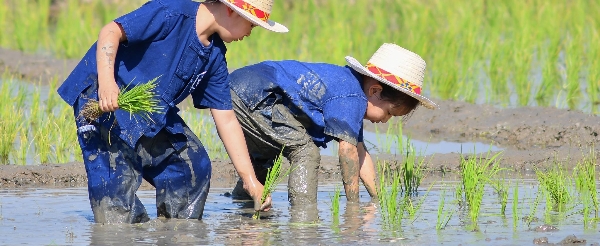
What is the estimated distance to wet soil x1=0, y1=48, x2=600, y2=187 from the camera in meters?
5.62

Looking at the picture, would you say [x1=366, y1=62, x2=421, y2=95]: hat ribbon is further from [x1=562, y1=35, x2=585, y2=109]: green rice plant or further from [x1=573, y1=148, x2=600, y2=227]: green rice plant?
[x1=562, y1=35, x2=585, y2=109]: green rice plant

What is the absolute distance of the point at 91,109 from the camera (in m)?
3.79

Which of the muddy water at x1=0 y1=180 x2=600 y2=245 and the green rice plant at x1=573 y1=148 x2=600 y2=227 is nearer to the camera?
the muddy water at x1=0 y1=180 x2=600 y2=245

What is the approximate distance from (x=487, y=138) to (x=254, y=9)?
3.76 metres

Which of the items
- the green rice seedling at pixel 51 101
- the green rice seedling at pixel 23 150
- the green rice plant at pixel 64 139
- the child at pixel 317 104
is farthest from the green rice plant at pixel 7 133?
the child at pixel 317 104

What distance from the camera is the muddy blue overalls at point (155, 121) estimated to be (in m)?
3.87

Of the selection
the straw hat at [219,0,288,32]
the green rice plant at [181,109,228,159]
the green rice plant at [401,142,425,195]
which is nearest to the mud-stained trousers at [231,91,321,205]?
the green rice plant at [401,142,425,195]

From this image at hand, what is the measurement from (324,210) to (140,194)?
111 cm

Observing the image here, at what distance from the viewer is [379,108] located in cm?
457

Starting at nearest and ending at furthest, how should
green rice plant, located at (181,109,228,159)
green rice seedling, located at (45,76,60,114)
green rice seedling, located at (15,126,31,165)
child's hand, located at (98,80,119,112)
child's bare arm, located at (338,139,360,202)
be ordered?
1. child's hand, located at (98,80,119,112)
2. child's bare arm, located at (338,139,360,202)
3. green rice seedling, located at (15,126,31,165)
4. green rice plant, located at (181,109,228,159)
5. green rice seedling, located at (45,76,60,114)

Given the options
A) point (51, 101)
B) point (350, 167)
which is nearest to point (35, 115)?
point (51, 101)

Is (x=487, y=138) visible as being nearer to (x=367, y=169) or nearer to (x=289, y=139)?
(x=367, y=169)

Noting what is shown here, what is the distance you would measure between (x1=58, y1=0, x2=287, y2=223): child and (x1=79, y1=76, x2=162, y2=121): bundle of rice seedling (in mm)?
42

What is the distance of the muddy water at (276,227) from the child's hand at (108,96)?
0.51m
